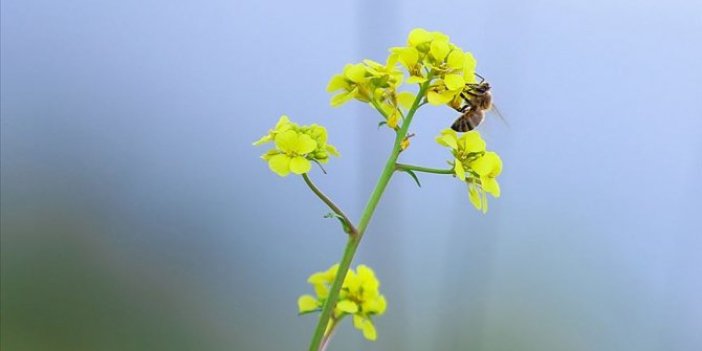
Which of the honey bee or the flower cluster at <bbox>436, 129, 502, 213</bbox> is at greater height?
the honey bee

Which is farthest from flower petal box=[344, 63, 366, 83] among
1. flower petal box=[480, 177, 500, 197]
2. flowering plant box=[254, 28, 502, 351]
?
flower petal box=[480, 177, 500, 197]

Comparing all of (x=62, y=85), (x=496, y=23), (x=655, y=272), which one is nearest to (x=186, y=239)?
(x=62, y=85)

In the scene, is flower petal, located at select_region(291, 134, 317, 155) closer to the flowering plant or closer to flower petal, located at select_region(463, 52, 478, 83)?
the flowering plant

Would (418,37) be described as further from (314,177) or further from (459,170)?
(314,177)

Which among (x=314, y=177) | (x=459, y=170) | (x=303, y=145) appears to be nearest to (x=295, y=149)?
(x=303, y=145)

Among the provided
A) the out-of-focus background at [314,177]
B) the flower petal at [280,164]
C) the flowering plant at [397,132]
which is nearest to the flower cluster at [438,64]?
the flowering plant at [397,132]

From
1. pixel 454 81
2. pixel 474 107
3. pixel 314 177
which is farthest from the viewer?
pixel 314 177

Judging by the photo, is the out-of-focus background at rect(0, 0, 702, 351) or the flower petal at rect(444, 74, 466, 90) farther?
the out-of-focus background at rect(0, 0, 702, 351)
